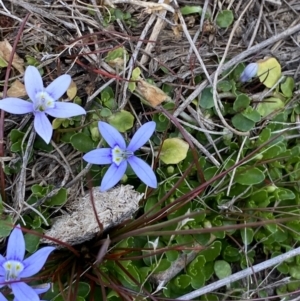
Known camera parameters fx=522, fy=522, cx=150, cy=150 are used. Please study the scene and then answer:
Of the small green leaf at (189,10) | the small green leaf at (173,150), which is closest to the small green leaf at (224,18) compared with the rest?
the small green leaf at (189,10)

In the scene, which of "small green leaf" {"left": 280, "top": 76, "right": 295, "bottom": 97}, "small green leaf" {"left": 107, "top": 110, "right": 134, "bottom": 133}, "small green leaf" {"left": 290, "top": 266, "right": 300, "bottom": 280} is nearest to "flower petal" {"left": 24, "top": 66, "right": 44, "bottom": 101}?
"small green leaf" {"left": 107, "top": 110, "right": 134, "bottom": 133}

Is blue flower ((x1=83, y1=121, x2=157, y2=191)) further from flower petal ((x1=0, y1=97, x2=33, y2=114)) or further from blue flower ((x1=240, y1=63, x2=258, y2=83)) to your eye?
blue flower ((x1=240, y1=63, x2=258, y2=83))

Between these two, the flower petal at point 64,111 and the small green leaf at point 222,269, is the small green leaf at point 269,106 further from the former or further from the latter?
the flower petal at point 64,111

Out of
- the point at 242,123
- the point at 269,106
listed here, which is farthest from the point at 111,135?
the point at 269,106

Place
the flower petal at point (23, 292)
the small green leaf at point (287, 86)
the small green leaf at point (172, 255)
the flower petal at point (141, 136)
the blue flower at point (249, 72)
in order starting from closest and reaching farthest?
the flower petal at point (23, 292) → the flower petal at point (141, 136) → the small green leaf at point (172, 255) → the blue flower at point (249, 72) → the small green leaf at point (287, 86)

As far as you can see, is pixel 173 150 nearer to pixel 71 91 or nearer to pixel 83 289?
pixel 71 91

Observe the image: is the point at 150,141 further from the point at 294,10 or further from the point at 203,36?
the point at 294,10
